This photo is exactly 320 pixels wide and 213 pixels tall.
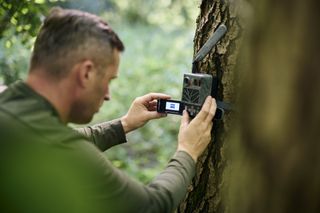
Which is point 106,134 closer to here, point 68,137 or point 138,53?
point 68,137

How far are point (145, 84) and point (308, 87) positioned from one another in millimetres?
9120

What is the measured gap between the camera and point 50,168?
6.07 feet

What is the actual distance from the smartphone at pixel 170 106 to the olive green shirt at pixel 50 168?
1.91 feet

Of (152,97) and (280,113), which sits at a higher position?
(280,113)

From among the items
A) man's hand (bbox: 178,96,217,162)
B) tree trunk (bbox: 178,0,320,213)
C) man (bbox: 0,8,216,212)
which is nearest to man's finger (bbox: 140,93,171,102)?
man's hand (bbox: 178,96,217,162)

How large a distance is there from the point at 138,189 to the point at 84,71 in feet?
1.47

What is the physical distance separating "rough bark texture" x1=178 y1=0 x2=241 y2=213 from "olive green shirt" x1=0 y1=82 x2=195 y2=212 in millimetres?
650

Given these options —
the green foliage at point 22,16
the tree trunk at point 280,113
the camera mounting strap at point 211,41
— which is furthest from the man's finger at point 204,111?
the green foliage at point 22,16

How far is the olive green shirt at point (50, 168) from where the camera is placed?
1.84m

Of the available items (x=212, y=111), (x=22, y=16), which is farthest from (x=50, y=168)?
(x=22, y=16)

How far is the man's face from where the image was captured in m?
2.05

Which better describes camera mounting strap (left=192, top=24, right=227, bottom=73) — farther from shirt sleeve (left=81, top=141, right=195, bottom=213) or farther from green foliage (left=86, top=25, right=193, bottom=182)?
green foliage (left=86, top=25, right=193, bottom=182)

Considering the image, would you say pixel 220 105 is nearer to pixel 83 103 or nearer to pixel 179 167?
pixel 179 167

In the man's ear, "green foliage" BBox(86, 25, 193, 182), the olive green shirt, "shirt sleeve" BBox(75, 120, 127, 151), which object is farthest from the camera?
"green foliage" BBox(86, 25, 193, 182)
